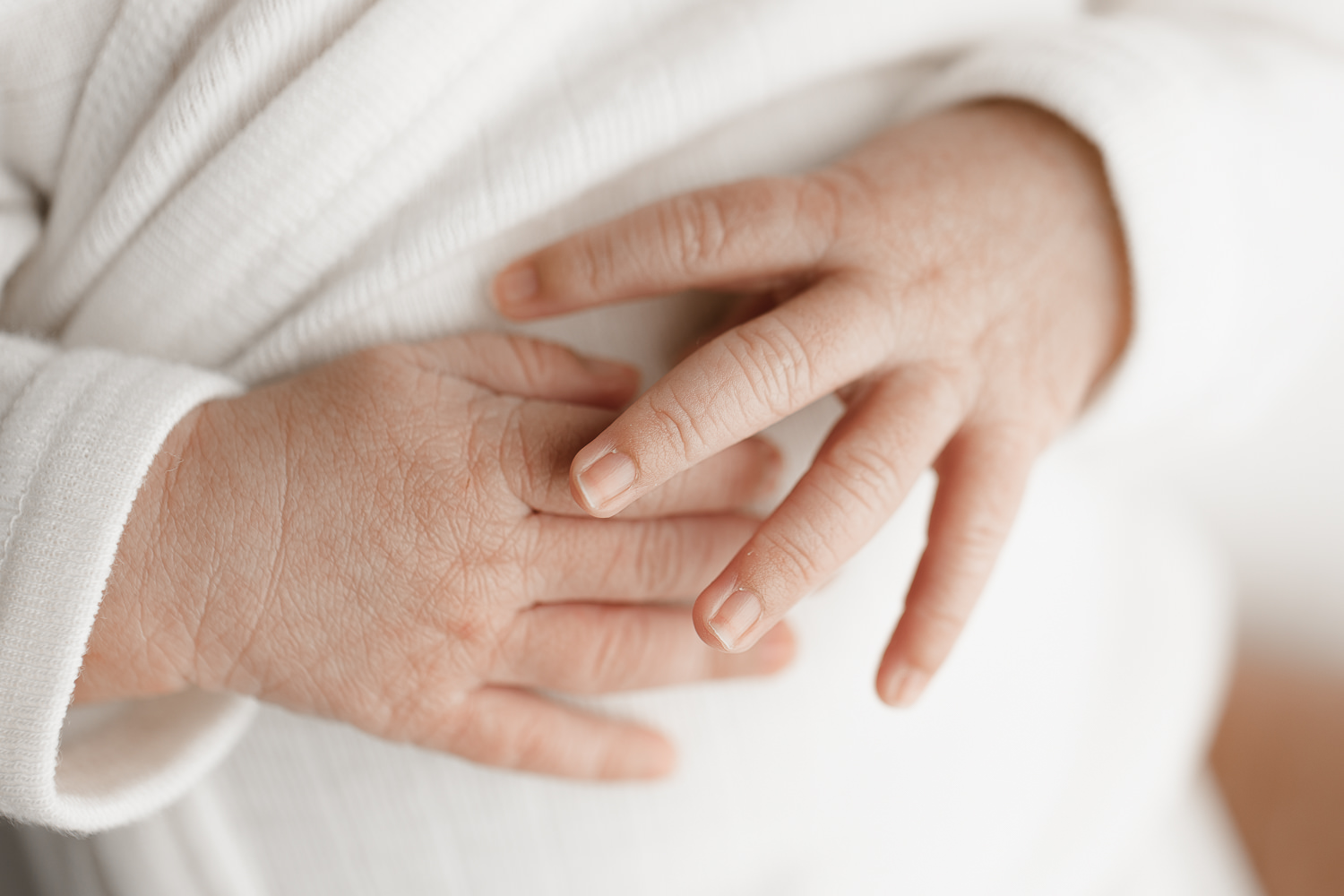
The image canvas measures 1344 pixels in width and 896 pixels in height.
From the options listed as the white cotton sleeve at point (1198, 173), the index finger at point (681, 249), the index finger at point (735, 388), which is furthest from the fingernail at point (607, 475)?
the white cotton sleeve at point (1198, 173)

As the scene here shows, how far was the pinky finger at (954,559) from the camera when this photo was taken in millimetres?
493

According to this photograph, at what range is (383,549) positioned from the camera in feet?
1.46

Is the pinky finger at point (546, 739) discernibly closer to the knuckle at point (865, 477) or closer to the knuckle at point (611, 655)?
the knuckle at point (611, 655)

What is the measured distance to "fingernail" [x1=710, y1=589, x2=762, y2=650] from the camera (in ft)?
1.37

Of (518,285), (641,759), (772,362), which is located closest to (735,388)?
(772,362)

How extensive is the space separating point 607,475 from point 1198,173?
1.34 ft

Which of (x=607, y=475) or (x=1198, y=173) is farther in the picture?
(x=1198, y=173)

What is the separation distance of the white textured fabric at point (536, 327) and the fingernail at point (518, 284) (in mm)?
24

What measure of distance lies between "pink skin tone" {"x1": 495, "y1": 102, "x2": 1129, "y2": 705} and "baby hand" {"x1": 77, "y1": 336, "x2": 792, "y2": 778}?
6 cm

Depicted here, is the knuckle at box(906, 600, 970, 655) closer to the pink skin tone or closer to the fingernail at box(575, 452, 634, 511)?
the pink skin tone

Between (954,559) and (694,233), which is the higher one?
(694,233)

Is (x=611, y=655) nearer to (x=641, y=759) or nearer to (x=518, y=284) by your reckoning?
(x=641, y=759)

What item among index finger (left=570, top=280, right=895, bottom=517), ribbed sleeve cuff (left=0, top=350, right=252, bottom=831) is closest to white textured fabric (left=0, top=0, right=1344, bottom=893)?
ribbed sleeve cuff (left=0, top=350, right=252, bottom=831)

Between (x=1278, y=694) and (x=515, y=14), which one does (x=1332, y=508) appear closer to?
(x=1278, y=694)
